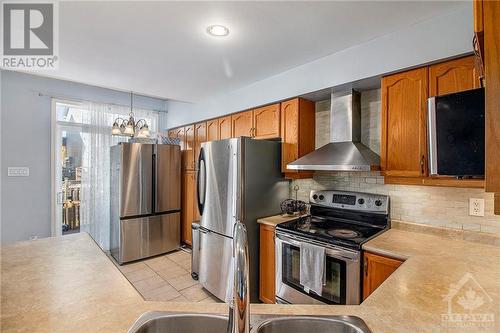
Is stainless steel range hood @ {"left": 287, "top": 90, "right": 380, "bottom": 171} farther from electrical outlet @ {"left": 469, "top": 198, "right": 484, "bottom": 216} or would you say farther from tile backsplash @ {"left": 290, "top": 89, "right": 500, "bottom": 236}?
electrical outlet @ {"left": 469, "top": 198, "right": 484, "bottom": 216}

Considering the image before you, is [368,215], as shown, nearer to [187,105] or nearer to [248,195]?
[248,195]

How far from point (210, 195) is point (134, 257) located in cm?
181

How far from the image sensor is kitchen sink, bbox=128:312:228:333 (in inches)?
31.3

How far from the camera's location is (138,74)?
2.65m

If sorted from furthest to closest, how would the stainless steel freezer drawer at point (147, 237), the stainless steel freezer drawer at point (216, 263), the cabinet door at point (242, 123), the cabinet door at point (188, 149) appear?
the cabinet door at point (188, 149) < the stainless steel freezer drawer at point (147, 237) < the cabinet door at point (242, 123) < the stainless steel freezer drawer at point (216, 263)

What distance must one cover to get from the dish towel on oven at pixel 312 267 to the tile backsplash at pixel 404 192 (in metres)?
0.84

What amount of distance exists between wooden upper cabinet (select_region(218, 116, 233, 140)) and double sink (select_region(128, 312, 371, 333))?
8.59ft

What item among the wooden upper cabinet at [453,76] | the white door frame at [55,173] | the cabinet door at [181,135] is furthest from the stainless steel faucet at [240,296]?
the white door frame at [55,173]

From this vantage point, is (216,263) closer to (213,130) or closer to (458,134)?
(213,130)

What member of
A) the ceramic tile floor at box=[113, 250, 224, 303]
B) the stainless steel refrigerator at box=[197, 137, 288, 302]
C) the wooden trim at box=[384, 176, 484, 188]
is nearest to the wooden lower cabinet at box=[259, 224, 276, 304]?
the stainless steel refrigerator at box=[197, 137, 288, 302]

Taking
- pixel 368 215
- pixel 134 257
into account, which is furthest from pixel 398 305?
pixel 134 257

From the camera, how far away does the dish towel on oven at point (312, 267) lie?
6.05ft

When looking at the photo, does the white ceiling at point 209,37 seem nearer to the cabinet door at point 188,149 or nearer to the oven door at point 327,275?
the cabinet door at point 188,149

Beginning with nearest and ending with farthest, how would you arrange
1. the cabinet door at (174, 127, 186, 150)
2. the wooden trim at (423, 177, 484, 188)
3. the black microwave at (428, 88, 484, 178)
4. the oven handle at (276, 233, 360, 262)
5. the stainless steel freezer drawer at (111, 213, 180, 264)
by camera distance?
the black microwave at (428, 88, 484, 178)
the wooden trim at (423, 177, 484, 188)
the oven handle at (276, 233, 360, 262)
the stainless steel freezer drawer at (111, 213, 180, 264)
the cabinet door at (174, 127, 186, 150)
